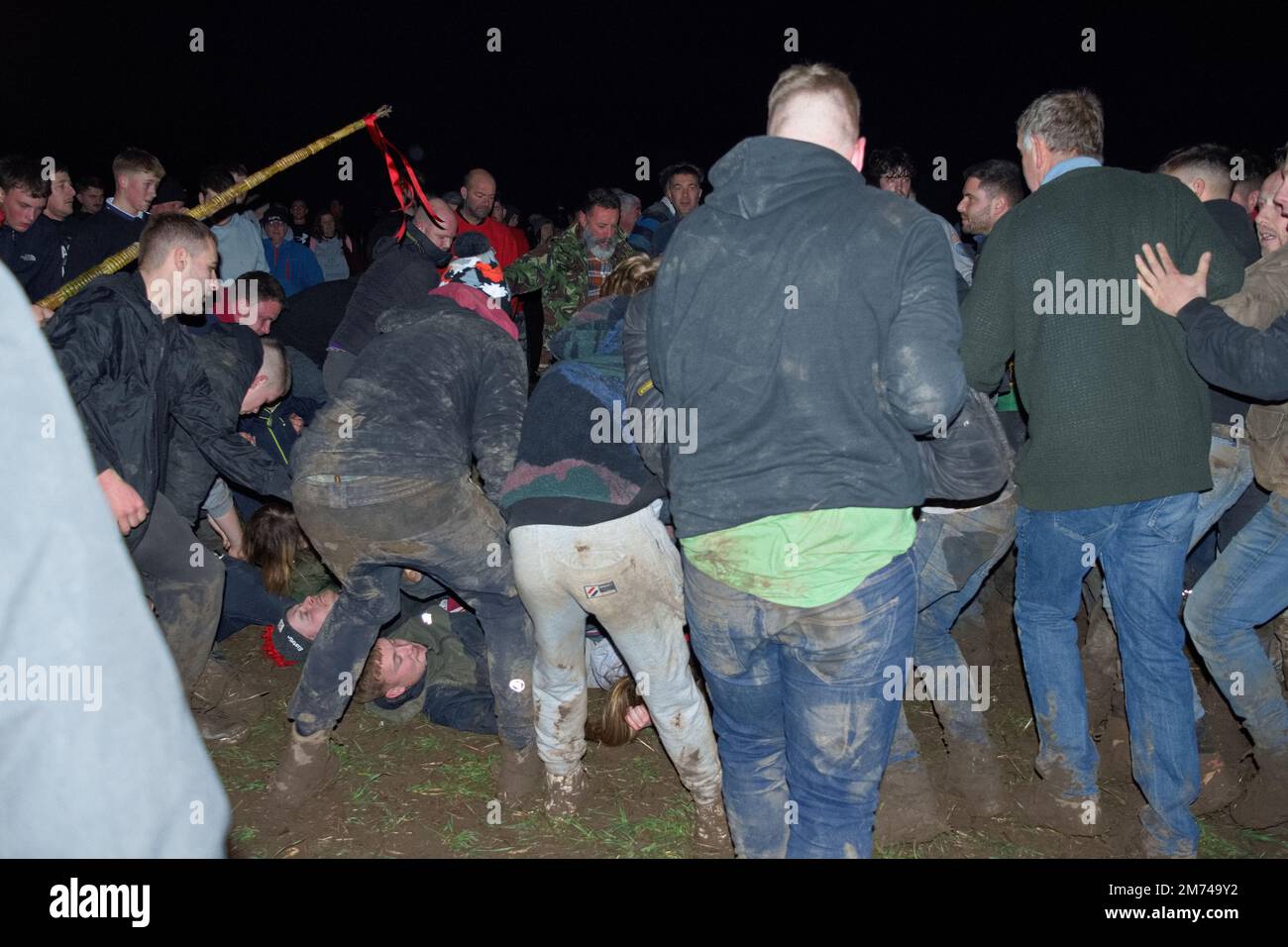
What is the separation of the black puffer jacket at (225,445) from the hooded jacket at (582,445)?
1.09 metres

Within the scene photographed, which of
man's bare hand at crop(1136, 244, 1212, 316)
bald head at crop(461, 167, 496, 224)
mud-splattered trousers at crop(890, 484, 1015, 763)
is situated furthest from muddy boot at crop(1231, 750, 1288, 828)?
bald head at crop(461, 167, 496, 224)

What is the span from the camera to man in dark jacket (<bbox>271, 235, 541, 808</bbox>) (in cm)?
349

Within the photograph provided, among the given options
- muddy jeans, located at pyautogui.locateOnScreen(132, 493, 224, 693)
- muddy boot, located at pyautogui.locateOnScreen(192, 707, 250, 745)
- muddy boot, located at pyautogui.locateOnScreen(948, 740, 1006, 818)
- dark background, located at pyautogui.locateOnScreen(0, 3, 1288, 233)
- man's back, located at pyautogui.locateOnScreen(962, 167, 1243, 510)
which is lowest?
muddy boot, located at pyautogui.locateOnScreen(192, 707, 250, 745)

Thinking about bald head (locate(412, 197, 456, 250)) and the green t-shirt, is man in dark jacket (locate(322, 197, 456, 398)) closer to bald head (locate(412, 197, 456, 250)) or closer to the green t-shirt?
bald head (locate(412, 197, 456, 250))

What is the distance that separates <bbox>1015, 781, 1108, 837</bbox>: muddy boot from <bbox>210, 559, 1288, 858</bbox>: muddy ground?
0.07 meters

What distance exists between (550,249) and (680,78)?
12511 millimetres

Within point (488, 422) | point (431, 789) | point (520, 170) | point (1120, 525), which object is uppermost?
point (520, 170)

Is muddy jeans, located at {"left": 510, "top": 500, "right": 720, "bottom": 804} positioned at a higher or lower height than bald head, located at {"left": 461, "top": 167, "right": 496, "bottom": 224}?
lower

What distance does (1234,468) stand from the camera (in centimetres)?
356

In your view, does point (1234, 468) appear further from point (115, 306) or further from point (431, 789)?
point (115, 306)

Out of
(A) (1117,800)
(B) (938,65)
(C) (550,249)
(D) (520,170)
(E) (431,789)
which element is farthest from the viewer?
(D) (520,170)

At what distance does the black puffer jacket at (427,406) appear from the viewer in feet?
11.5

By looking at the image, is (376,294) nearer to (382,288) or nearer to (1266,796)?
(382,288)

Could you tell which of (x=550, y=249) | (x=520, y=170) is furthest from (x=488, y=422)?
(x=520, y=170)
